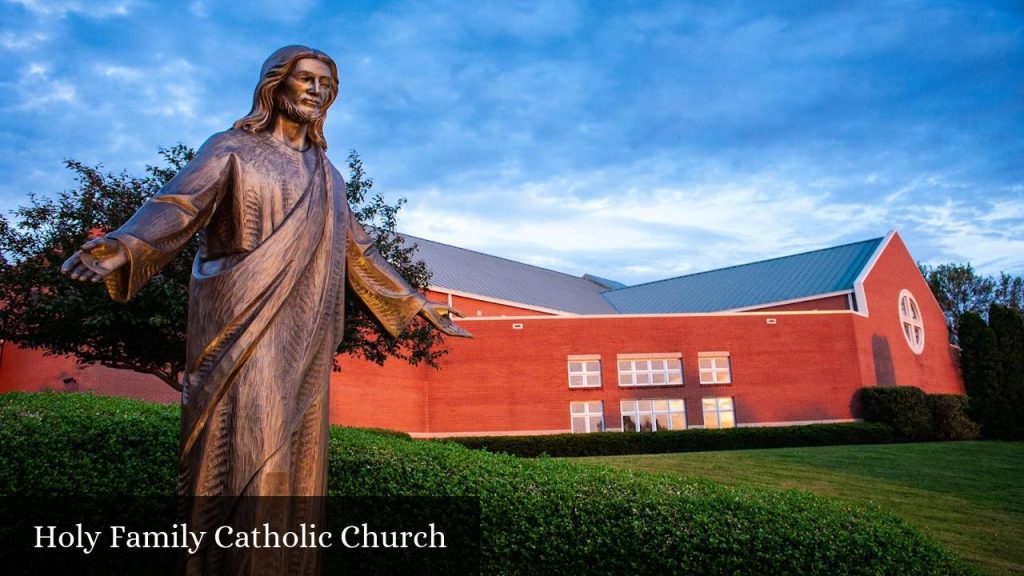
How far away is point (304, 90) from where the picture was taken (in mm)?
2711

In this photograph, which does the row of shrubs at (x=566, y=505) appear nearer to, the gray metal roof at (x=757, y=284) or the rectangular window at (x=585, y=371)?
the rectangular window at (x=585, y=371)

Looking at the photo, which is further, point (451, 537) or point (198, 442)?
point (451, 537)

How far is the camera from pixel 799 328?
3000cm

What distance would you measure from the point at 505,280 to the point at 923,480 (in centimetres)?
2614

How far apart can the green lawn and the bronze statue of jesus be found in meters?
7.70

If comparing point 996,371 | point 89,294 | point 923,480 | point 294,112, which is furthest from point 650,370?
point 294,112

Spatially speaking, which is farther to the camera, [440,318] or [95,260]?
[440,318]

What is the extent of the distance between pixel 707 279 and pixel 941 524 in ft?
108

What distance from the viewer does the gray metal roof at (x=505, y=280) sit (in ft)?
113

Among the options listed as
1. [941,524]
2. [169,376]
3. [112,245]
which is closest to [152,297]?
[169,376]

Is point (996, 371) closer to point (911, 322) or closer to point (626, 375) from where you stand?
point (911, 322)

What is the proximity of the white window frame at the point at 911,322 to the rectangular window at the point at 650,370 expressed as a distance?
13872 mm

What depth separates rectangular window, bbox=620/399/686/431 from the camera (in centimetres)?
2898

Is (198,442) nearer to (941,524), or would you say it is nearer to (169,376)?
(941,524)
